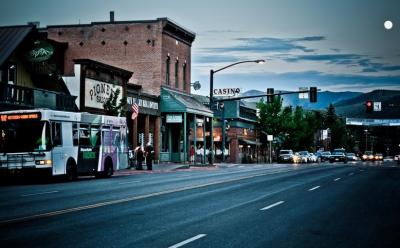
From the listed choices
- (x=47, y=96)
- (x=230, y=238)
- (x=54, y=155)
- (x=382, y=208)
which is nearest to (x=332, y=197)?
(x=382, y=208)

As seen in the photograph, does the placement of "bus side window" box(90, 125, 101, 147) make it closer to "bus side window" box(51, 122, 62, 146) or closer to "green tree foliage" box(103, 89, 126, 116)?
"bus side window" box(51, 122, 62, 146)

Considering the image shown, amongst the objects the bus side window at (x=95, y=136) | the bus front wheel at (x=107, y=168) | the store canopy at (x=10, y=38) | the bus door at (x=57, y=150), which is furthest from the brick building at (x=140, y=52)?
the bus door at (x=57, y=150)

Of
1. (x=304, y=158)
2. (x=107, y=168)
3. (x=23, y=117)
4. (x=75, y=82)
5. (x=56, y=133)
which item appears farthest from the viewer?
(x=304, y=158)

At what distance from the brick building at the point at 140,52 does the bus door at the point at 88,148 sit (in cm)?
2117

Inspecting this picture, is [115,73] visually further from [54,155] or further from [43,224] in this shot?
[43,224]

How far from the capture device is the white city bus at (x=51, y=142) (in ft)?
85.8

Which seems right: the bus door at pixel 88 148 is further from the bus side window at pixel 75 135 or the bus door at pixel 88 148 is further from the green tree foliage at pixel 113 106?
the green tree foliage at pixel 113 106

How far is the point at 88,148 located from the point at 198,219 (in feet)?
58.6

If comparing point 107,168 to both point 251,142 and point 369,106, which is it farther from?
point 251,142

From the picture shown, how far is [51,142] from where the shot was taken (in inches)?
1045

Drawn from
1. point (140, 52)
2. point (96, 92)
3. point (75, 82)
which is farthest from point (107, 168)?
point (140, 52)

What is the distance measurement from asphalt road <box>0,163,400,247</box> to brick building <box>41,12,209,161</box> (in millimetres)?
33621

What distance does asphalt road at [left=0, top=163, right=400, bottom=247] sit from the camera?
995 centimetres

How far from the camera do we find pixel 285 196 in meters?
19.1
